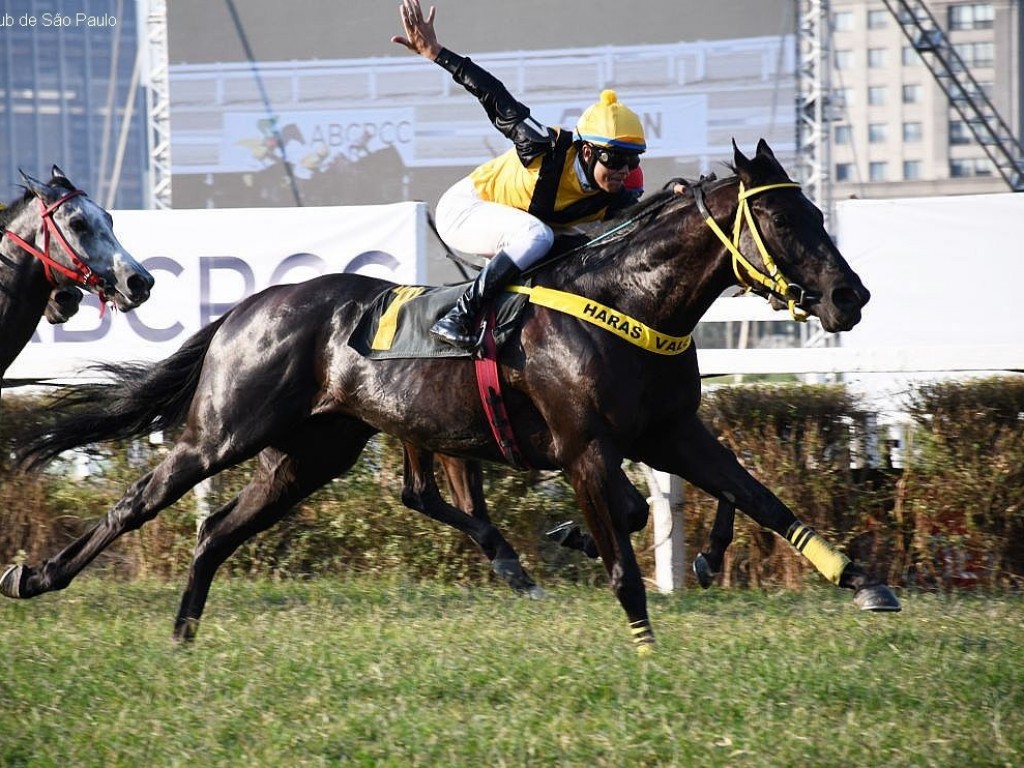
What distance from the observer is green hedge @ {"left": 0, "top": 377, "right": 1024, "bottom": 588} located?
6.14 metres

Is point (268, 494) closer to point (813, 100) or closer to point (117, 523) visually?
point (117, 523)

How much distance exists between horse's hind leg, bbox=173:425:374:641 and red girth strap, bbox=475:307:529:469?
28.9 inches

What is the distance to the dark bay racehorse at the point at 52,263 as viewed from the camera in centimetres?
622

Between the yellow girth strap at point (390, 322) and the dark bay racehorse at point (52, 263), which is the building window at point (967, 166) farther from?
the yellow girth strap at point (390, 322)

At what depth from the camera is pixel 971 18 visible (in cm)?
6109

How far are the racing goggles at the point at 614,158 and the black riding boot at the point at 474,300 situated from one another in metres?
0.49

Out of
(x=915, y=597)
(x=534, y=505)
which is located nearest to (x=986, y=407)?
(x=915, y=597)

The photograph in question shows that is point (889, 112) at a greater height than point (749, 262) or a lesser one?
greater

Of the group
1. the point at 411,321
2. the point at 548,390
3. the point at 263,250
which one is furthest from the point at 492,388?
the point at 263,250

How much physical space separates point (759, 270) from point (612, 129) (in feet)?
2.49

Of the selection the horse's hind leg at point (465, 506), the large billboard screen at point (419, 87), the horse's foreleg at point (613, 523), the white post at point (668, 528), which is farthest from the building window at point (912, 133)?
the horse's foreleg at point (613, 523)

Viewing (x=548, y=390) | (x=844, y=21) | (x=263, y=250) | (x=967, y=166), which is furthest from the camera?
(x=844, y=21)

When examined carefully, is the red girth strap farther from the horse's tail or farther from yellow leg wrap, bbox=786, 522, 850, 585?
the horse's tail

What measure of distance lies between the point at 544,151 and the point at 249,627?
205 cm
